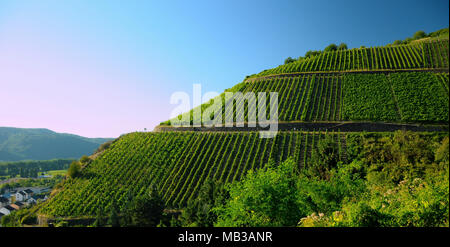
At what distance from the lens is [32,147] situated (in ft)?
336

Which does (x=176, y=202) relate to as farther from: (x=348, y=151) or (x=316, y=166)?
(x=348, y=151)

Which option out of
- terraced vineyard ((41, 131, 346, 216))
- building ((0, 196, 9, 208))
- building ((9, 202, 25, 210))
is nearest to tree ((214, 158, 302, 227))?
terraced vineyard ((41, 131, 346, 216))

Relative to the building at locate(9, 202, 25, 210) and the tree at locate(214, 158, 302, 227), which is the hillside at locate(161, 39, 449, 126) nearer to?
the tree at locate(214, 158, 302, 227)

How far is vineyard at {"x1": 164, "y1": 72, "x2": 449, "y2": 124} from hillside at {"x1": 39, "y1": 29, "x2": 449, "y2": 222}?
0.54ft

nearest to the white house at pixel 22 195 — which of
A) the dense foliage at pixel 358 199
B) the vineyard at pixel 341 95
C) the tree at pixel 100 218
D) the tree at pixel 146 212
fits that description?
the tree at pixel 100 218

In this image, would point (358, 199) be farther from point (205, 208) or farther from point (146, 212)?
point (146, 212)

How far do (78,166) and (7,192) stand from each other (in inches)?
738

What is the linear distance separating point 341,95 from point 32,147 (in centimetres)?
11833

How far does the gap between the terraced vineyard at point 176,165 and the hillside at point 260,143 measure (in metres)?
0.13

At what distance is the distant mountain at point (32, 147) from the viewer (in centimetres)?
7775

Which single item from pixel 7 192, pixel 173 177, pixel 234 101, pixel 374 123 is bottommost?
pixel 7 192

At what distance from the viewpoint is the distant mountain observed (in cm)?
7775

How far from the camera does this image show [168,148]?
133ft
